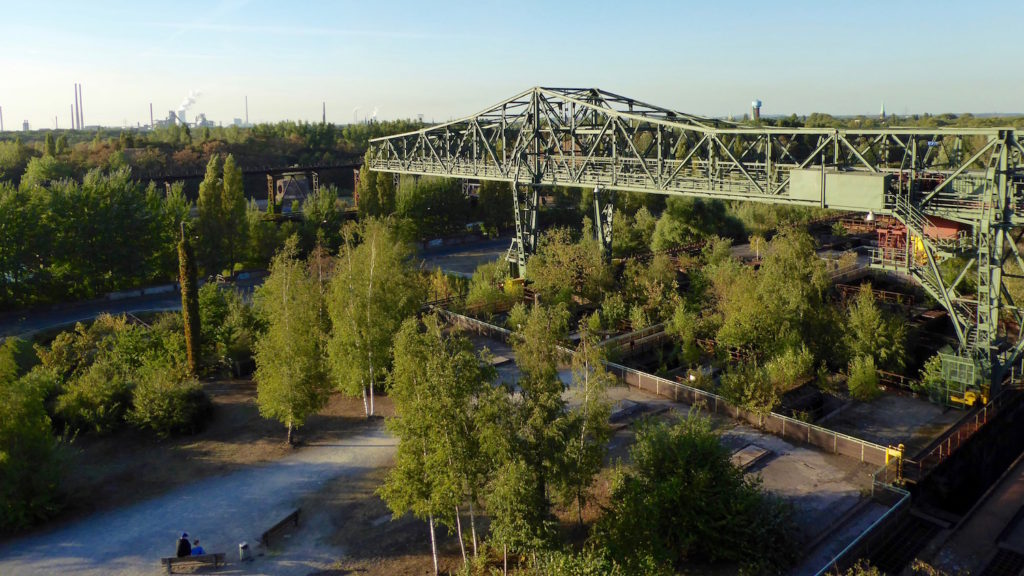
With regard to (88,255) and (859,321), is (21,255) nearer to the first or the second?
(88,255)

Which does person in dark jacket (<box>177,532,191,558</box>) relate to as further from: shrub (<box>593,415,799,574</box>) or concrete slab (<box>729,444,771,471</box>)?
concrete slab (<box>729,444,771,471</box>)

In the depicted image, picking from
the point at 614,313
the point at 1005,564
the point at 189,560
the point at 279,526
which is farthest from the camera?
the point at 614,313

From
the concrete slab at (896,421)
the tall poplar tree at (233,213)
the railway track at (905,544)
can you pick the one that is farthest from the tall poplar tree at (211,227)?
the railway track at (905,544)

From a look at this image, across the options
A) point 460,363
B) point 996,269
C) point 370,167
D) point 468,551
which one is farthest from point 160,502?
point 370,167

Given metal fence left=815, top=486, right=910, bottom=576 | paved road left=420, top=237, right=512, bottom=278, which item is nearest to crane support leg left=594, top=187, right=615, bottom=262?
paved road left=420, top=237, right=512, bottom=278

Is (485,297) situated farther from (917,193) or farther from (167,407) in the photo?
(917,193)

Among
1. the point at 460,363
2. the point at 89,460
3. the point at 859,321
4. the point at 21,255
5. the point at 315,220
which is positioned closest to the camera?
the point at 460,363

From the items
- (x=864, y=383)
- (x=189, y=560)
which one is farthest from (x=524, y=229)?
(x=189, y=560)
